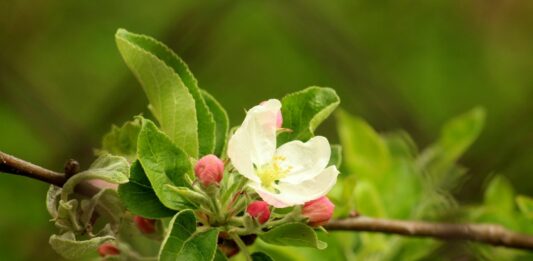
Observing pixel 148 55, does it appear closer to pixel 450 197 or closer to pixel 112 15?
pixel 450 197

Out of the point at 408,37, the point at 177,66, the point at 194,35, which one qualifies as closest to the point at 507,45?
the point at 408,37

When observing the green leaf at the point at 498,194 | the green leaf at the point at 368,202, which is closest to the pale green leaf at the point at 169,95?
the green leaf at the point at 368,202

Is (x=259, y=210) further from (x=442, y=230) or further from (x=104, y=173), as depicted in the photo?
(x=442, y=230)

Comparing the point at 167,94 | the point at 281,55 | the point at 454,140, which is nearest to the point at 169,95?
the point at 167,94

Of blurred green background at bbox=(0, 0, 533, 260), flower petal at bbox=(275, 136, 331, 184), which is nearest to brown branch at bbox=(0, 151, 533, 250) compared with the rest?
flower petal at bbox=(275, 136, 331, 184)

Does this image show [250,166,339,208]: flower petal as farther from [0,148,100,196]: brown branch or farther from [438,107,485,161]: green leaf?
[438,107,485,161]: green leaf
